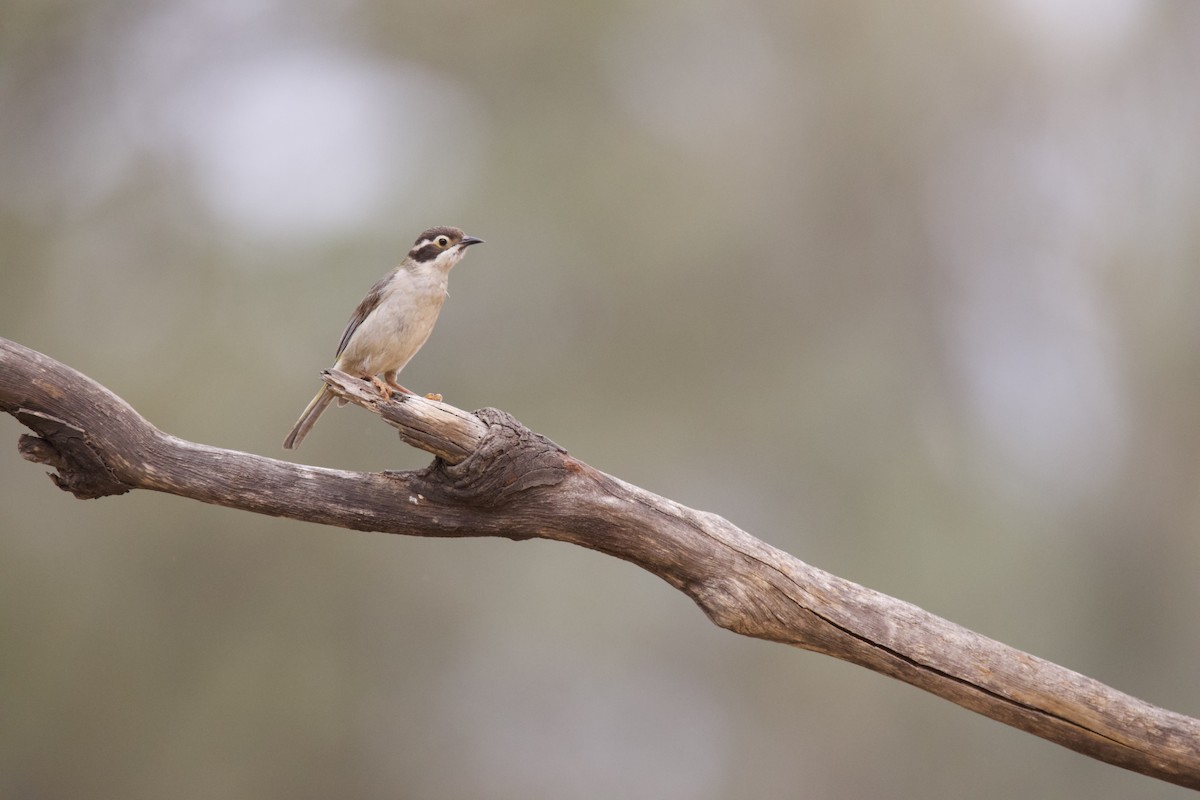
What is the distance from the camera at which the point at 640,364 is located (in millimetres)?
10820

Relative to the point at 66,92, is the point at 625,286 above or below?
above

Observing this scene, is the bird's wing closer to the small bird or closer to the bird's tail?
the small bird

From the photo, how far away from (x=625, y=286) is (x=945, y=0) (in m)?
4.31

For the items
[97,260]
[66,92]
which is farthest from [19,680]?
[66,92]

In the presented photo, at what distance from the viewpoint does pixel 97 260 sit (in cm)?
916

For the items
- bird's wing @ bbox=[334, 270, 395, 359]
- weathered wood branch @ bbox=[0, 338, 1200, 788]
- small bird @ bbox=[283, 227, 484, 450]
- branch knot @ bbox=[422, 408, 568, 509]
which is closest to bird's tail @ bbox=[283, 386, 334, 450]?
small bird @ bbox=[283, 227, 484, 450]

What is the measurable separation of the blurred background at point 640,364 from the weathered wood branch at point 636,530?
18.4 ft

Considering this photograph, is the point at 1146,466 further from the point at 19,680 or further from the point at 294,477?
the point at 19,680

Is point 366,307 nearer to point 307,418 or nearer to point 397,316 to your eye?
point 397,316

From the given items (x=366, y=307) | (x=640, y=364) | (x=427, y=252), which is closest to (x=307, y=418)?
(x=366, y=307)

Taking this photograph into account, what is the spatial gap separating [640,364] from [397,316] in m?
5.77

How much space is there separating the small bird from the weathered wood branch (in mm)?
1150

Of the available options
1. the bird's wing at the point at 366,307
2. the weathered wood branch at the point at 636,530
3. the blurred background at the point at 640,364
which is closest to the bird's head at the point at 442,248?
the bird's wing at the point at 366,307

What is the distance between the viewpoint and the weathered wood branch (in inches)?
148
